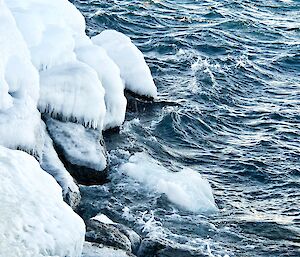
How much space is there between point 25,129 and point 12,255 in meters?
2.79

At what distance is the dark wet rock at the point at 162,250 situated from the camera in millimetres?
7651

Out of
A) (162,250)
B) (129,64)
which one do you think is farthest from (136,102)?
(162,250)

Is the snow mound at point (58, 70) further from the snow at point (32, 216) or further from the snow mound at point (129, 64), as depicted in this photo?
the snow at point (32, 216)

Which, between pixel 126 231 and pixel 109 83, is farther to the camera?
pixel 109 83

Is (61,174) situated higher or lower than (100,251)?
lower

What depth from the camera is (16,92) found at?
8273 mm

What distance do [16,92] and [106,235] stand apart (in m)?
2.24

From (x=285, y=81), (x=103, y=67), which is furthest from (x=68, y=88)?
(x=285, y=81)

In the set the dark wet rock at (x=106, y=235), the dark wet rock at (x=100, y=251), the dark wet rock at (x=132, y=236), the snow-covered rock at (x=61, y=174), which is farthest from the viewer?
the snow-covered rock at (x=61, y=174)

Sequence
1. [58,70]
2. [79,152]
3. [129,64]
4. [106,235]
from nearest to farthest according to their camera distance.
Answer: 1. [106,235]
2. [79,152]
3. [58,70]
4. [129,64]

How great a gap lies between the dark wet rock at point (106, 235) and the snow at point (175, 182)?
166 cm

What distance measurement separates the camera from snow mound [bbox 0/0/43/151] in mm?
7863

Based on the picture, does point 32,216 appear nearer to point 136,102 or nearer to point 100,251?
point 100,251

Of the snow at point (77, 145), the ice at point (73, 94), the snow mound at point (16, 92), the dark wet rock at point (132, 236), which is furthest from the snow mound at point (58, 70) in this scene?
the dark wet rock at point (132, 236)
